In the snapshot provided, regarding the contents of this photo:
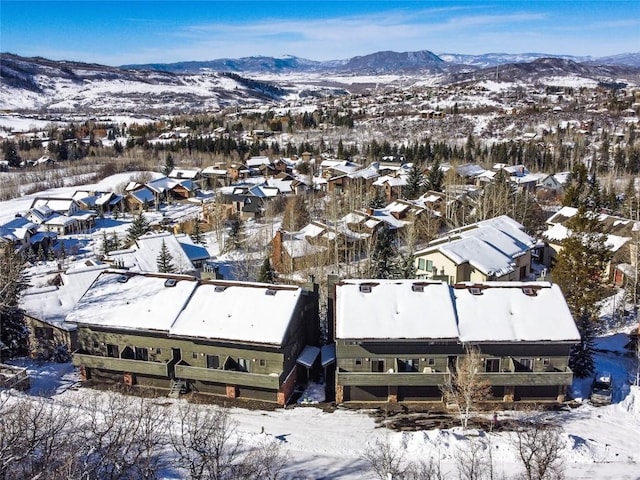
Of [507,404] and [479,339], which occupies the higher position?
[479,339]

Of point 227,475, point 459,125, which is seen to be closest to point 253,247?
point 227,475

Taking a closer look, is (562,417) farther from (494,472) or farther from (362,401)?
(362,401)

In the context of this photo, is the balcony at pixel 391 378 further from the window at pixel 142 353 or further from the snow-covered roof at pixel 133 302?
the window at pixel 142 353

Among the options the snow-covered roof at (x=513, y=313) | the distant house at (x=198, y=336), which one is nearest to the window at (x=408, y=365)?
the snow-covered roof at (x=513, y=313)

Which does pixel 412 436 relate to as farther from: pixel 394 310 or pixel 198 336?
pixel 198 336

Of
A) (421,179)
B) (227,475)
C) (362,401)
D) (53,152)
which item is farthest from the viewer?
(53,152)

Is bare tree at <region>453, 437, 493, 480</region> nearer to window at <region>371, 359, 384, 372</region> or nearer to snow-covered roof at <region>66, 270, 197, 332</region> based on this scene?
window at <region>371, 359, 384, 372</region>
